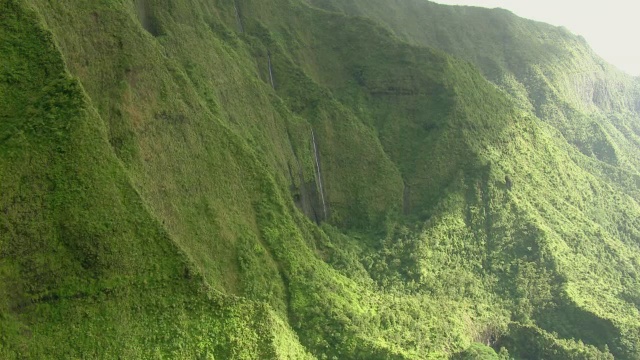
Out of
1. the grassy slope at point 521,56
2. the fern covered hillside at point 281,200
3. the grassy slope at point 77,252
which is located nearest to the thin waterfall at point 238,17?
the fern covered hillside at point 281,200

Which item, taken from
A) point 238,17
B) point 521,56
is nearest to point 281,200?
point 238,17

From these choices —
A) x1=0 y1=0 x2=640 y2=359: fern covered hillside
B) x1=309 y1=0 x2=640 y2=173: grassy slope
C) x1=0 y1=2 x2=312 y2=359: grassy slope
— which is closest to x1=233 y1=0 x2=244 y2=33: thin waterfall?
x1=0 y1=0 x2=640 y2=359: fern covered hillside

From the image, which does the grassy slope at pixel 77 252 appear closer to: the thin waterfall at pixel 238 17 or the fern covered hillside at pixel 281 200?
the fern covered hillside at pixel 281 200

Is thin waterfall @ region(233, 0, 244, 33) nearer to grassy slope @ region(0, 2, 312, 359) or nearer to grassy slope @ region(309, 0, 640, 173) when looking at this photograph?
grassy slope @ region(309, 0, 640, 173)

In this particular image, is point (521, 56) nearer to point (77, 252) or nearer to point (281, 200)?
point (281, 200)

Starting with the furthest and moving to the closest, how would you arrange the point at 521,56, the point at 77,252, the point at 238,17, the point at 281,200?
1. the point at 521,56
2. the point at 238,17
3. the point at 281,200
4. the point at 77,252

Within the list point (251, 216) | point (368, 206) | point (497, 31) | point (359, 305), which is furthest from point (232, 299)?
point (497, 31)

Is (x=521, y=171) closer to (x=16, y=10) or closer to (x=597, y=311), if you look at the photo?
(x=597, y=311)

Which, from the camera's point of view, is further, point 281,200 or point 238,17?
point 238,17
